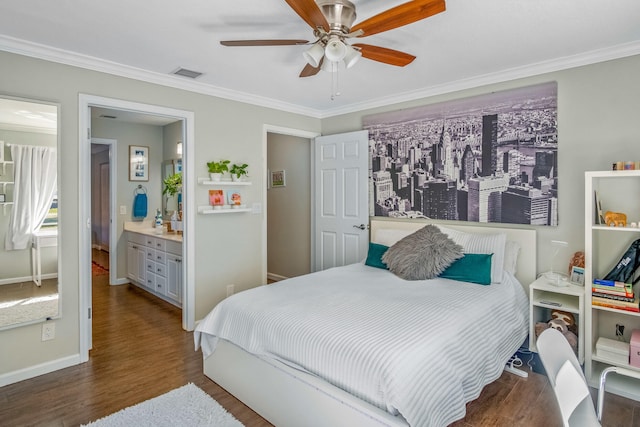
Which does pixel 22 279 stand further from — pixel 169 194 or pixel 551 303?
pixel 551 303

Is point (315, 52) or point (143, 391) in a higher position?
point (315, 52)

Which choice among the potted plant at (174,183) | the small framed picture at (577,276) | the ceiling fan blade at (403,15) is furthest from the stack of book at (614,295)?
the potted plant at (174,183)

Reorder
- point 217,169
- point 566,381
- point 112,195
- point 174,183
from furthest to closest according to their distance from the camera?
point 112,195 < point 174,183 < point 217,169 < point 566,381

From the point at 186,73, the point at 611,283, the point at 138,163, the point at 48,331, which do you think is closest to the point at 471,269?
the point at 611,283

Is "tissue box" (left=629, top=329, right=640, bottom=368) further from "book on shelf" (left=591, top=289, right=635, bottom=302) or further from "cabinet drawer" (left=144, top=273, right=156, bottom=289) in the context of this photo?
"cabinet drawer" (left=144, top=273, right=156, bottom=289)

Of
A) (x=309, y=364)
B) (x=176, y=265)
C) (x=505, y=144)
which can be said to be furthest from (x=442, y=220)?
(x=176, y=265)

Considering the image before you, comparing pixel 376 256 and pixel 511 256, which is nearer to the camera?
pixel 511 256

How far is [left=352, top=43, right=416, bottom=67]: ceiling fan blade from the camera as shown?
7.25 ft

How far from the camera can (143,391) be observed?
2.56 metres

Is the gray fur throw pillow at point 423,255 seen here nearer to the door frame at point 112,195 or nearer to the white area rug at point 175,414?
the white area rug at point 175,414

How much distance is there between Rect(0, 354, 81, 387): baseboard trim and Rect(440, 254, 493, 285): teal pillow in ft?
10.2

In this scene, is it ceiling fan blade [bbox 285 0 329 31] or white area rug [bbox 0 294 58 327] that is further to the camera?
white area rug [bbox 0 294 58 327]

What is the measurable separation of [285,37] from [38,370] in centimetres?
309

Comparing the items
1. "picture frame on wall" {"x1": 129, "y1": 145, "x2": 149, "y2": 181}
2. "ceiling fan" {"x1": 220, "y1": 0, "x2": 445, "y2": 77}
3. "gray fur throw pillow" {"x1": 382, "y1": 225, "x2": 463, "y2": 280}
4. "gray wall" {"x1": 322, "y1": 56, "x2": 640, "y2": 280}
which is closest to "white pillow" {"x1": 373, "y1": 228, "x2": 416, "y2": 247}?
"gray fur throw pillow" {"x1": 382, "y1": 225, "x2": 463, "y2": 280}
